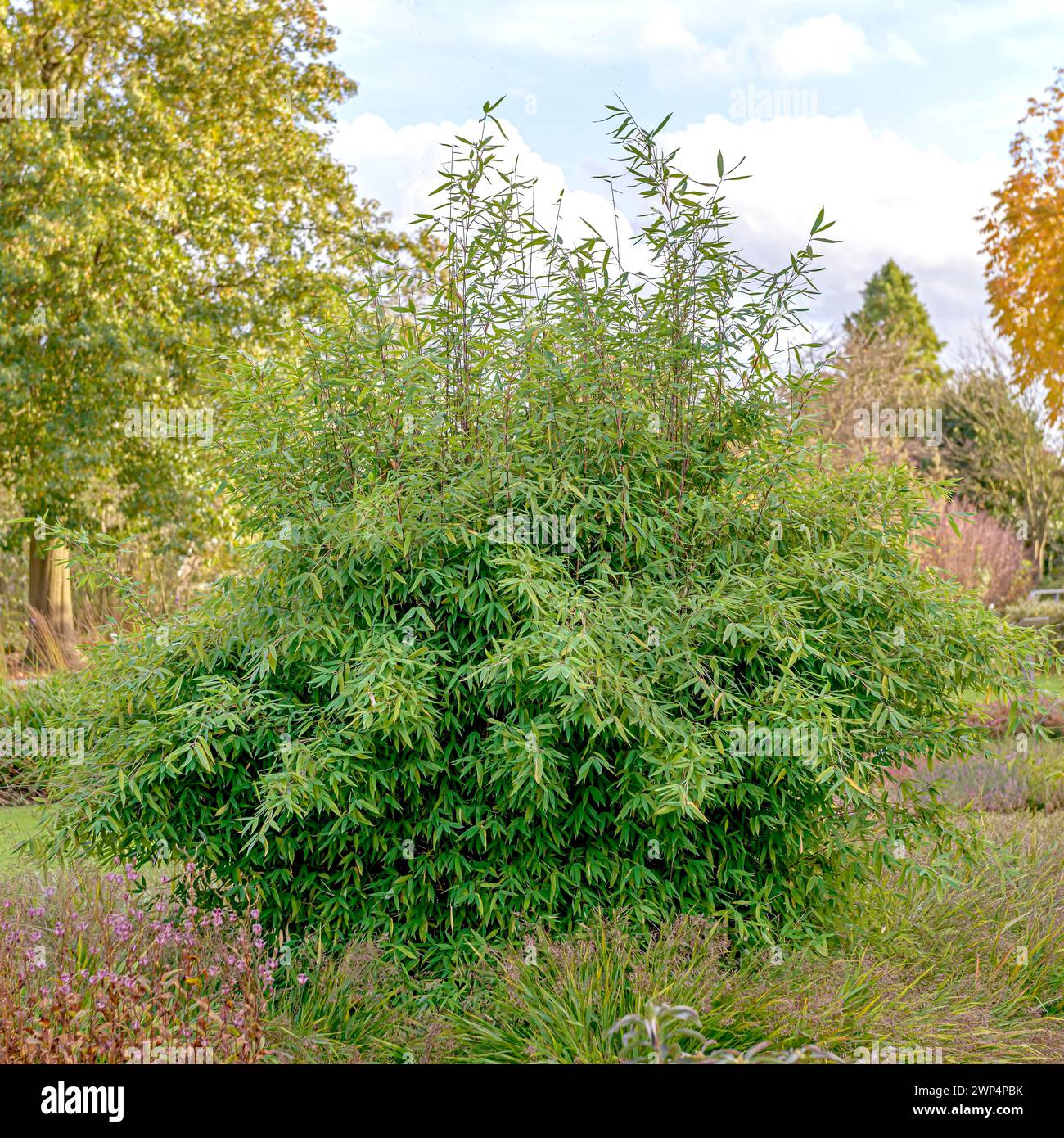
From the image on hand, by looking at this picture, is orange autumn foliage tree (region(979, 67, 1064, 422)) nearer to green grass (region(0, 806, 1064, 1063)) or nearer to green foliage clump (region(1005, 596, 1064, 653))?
green foliage clump (region(1005, 596, 1064, 653))

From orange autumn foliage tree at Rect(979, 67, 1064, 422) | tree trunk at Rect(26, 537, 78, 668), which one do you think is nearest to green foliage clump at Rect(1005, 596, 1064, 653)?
orange autumn foliage tree at Rect(979, 67, 1064, 422)

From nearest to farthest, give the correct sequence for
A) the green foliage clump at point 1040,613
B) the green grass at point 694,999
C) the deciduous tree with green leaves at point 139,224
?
1. the green grass at point 694,999
2. the deciduous tree with green leaves at point 139,224
3. the green foliage clump at point 1040,613

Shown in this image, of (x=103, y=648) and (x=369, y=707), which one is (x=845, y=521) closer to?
(x=369, y=707)

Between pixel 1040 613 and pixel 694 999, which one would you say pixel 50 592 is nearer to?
pixel 694 999

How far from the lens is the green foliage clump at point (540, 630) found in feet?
11.5

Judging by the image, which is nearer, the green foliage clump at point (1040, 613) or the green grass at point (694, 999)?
the green grass at point (694, 999)

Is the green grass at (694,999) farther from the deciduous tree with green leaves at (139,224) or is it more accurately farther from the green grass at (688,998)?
the deciduous tree with green leaves at (139,224)

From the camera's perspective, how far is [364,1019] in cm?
346

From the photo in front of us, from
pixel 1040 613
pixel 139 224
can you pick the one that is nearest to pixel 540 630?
pixel 139 224

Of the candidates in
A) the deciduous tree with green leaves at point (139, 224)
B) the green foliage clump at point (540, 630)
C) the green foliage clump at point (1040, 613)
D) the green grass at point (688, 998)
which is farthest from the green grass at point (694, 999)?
the green foliage clump at point (1040, 613)

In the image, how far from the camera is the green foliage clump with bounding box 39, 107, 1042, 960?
11.5 feet

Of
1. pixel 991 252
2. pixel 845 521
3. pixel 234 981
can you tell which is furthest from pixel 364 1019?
pixel 991 252

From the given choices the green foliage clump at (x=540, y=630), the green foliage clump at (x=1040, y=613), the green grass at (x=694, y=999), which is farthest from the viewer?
the green foliage clump at (x=1040, y=613)
